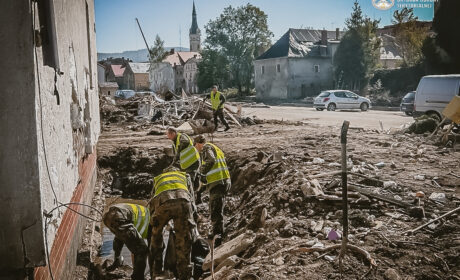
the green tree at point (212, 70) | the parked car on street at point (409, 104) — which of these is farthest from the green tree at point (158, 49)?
the parked car on street at point (409, 104)

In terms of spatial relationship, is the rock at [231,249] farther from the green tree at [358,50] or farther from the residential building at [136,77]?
the residential building at [136,77]

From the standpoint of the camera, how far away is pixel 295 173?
25.5 ft

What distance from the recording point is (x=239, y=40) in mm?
57594

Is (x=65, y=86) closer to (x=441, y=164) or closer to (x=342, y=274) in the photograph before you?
(x=342, y=274)

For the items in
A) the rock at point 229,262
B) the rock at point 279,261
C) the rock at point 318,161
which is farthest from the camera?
the rock at point 318,161

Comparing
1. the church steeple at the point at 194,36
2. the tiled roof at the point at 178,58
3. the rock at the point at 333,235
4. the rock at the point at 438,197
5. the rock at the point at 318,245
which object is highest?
the church steeple at the point at 194,36

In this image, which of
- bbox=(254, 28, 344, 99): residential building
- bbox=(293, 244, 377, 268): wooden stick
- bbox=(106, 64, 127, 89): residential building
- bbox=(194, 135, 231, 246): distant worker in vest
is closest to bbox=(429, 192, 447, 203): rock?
bbox=(293, 244, 377, 268): wooden stick

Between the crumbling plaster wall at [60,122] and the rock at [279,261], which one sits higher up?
the crumbling plaster wall at [60,122]

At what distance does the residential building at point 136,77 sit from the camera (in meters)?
83.4

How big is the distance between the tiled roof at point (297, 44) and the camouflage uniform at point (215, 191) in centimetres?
4074

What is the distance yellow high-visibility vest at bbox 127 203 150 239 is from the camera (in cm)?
548

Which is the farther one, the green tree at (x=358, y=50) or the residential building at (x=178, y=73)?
the residential building at (x=178, y=73)

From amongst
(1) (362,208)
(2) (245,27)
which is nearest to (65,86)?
(1) (362,208)

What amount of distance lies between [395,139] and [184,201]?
30.0 feet
